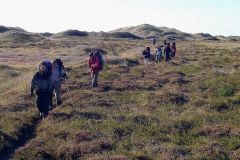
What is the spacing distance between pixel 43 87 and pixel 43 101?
58 cm

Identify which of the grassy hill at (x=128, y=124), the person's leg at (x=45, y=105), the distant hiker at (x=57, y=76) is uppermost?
the distant hiker at (x=57, y=76)

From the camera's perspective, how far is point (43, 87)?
19828 mm

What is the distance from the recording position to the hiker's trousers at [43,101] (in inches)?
785

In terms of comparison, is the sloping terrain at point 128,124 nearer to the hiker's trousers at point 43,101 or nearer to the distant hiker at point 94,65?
the hiker's trousers at point 43,101

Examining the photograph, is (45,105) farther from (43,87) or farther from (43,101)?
(43,87)

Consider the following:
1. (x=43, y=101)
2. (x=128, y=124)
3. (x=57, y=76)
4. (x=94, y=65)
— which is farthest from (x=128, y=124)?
(x=94, y=65)

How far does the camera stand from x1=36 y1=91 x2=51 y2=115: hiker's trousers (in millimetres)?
19938

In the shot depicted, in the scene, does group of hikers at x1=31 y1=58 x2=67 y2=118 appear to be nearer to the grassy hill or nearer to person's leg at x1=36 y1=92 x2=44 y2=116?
person's leg at x1=36 y1=92 x2=44 y2=116

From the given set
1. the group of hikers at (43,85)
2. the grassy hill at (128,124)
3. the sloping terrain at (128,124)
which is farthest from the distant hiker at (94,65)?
the group of hikers at (43,85)

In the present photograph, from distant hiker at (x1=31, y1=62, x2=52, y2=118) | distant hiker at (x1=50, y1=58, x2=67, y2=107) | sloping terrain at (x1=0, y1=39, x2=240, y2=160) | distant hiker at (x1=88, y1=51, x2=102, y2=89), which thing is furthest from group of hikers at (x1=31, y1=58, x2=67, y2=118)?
distant hiker at (x1=88, y1=51, x2=102, y2=89)

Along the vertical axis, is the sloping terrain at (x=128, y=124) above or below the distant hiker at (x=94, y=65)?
below

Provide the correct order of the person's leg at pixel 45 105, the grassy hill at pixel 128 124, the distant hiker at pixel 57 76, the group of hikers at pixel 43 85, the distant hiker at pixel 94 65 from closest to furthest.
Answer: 1. the grassy hill at pixel 128 124
2. the group of hikers at pixel 43 85
3. the person's leg at pixel 45 105
4. the distant hiker at pixel 57 76
5. the distant hiker at pixel 94 65

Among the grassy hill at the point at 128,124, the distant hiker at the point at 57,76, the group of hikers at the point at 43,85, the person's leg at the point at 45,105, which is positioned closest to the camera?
the grassy hill at the point at 128,124

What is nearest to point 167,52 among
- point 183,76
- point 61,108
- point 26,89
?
point 183,76
